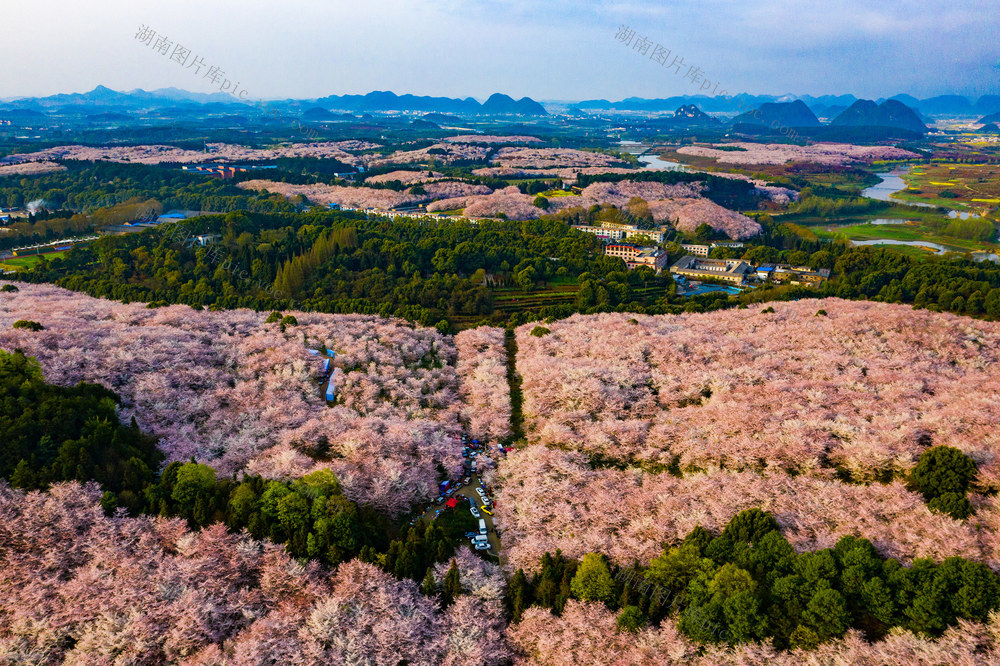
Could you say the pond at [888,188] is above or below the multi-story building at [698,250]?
above

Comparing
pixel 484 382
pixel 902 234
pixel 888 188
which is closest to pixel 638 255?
pixel 484 382

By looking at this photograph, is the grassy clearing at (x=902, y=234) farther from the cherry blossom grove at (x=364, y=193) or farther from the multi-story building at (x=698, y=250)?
the cherry blossom grove at (x=364, y=193)

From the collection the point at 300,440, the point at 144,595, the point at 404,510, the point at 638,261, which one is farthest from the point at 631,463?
the point at 638,261

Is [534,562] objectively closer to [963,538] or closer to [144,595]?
[144,595]

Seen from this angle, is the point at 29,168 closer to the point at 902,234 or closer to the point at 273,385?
the point at 273,385

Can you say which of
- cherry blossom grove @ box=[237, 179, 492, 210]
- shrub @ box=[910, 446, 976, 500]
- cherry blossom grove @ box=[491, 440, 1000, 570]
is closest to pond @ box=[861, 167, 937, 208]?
cherry blossom grove @ box=[237, 179, 492, 210]

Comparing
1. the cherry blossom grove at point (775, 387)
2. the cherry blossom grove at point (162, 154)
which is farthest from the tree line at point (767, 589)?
the cherry blossom grove at point (162, 154)
